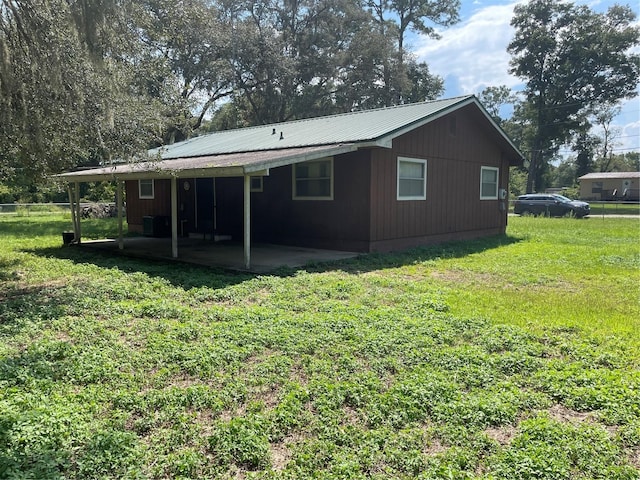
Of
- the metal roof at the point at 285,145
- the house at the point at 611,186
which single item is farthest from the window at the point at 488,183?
the house at the point at 611,186

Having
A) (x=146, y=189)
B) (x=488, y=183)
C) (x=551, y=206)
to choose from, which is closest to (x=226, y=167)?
(x=146, y=189)

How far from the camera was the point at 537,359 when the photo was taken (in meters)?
3.90

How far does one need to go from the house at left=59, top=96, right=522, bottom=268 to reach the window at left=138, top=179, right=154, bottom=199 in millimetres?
71

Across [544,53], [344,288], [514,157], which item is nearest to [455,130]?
[514,157]

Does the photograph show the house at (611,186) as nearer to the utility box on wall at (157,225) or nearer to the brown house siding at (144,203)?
the brown house siding at (144,203)

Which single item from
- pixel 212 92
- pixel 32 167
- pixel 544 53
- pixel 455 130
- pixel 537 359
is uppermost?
pixel 544 53

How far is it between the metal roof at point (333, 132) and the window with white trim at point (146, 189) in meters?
1.34

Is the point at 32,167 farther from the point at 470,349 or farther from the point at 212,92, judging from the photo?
the point at 212,92

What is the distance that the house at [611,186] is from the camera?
4212 cm

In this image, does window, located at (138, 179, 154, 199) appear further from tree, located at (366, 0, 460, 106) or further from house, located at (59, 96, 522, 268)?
tree, located at (366, 0, 460, 106)

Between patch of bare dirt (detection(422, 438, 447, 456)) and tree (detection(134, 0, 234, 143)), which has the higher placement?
tree (detection(134, 0, 234, 143))

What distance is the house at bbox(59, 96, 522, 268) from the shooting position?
941cm

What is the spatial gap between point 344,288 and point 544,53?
3994 cm

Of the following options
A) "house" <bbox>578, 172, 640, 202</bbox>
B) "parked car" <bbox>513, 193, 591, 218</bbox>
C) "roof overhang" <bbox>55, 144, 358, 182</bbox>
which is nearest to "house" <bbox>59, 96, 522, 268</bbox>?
"roof overhang" <bbox>55, 144, 358, 182</bbox>
